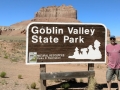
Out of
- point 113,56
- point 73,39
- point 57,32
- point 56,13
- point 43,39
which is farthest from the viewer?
point 56,13

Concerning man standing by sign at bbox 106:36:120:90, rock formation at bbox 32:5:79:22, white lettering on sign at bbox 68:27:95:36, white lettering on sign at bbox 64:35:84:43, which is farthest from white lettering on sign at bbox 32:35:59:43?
rock formation at bbox 32:5:79:22

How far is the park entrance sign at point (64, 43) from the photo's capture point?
287 inches

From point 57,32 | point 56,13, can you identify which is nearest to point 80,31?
point 57,32

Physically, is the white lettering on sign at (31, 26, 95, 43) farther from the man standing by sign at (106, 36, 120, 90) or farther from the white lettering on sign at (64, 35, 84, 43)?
the man standing by sign at (106, 36, 120, 90)

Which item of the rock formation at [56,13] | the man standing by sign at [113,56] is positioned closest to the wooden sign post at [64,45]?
the man standing by sign at [113,56]

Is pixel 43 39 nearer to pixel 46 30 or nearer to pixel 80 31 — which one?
pixel 46 30

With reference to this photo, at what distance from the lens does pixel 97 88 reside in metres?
7.98

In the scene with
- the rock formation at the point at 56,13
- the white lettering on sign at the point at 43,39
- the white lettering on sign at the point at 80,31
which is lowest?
the white lettering on sign at the point at 43,39

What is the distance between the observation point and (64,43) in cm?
753

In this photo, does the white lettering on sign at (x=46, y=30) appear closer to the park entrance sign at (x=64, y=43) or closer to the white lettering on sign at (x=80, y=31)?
the park entrance sign at (x=64, y=43)

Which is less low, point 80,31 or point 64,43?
point 80,31

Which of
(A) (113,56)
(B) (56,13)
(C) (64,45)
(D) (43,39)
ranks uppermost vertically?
(B) (56,13)

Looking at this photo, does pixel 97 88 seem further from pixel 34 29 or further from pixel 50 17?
pixel 50 17

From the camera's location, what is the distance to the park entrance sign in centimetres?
728
